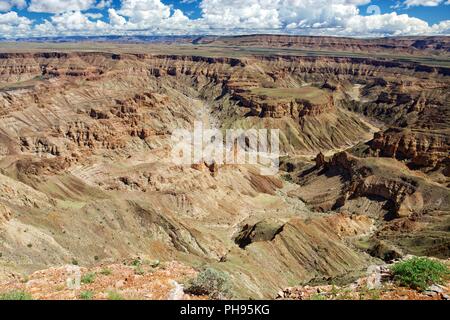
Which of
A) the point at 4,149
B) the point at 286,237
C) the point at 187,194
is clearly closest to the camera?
the point at 286,237

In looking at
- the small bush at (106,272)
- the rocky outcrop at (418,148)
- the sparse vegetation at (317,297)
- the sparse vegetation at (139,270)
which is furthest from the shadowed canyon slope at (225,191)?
the small bush at (106,272)

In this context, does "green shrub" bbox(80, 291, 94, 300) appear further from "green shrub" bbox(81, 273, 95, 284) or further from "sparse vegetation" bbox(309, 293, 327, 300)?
"sparse vegetation" bbox(309, 293, 327, 300)

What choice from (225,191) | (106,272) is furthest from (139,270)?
(225,191)

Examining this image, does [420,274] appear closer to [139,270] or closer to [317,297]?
[317,297]

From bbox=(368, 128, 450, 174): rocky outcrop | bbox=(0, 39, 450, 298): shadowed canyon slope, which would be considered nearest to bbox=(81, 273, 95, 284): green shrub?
bbox=(0, 39, 450, 298): shadowed canyon slope

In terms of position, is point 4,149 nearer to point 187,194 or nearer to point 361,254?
point 187,194
